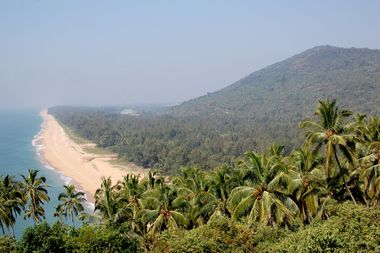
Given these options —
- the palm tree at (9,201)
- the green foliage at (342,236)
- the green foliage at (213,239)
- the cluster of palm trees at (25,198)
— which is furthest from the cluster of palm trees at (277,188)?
the green foliage at (342,236)

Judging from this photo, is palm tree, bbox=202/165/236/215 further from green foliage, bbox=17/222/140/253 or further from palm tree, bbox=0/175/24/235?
palm tree, bbox=0/175/24/235

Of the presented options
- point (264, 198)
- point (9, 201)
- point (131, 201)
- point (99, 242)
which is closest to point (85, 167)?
point (9, 201)

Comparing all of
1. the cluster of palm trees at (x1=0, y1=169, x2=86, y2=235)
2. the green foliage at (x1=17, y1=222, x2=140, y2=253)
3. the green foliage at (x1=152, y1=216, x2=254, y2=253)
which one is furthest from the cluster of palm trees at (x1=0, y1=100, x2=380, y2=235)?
the green foliage at (x1=17, y1=222, x2=140, y2=253)

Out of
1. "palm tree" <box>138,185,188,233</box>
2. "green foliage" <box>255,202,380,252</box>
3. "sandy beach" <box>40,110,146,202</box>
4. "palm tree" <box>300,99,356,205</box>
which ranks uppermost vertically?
"palm tree" <box>300,99,356,205</box>

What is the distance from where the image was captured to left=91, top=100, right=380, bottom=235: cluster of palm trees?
3244 cm

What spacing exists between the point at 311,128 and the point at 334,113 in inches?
82.3

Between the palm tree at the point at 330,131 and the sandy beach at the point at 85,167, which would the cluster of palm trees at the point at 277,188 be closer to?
the palm tree at the point at 330,131

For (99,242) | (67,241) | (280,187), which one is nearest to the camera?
(99,242)

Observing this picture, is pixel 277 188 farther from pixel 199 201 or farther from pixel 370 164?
pixel 199 201

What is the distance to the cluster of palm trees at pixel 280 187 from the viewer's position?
32.4m

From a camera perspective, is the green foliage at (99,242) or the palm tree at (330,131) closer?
the green foliage at (99,242)

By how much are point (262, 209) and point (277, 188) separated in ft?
7.62

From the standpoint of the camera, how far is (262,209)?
31672mm

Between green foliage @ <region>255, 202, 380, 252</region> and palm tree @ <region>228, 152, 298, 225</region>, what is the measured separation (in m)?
3.50
